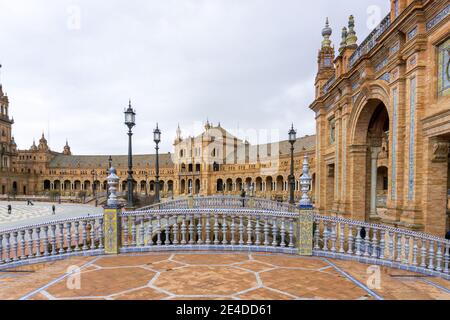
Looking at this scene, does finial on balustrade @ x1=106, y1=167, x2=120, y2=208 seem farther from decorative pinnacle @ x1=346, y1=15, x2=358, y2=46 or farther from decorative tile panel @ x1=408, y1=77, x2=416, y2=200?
decorative pinnacle @ x1=346, y1=15, x2=358, y2=46

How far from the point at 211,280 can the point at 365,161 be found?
1038cm

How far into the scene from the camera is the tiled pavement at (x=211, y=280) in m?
3.97

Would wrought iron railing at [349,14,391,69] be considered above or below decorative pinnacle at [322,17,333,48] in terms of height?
below

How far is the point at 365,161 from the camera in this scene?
11.9 metres

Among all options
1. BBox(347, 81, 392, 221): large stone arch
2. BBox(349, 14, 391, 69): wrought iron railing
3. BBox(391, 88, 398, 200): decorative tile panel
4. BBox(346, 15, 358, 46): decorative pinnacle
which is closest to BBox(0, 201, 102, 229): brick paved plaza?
BBox(347, 81, 392, 221): large stone arch

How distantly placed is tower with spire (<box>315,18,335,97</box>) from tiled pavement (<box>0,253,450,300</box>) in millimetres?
13961

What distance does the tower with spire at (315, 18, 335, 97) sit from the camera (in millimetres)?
16297

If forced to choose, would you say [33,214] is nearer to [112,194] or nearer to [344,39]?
[112,194]

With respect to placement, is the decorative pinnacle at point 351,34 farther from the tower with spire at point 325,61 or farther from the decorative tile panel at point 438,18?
the decorative tile panel at point 438,18

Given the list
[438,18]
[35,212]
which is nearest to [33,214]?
[35,212]

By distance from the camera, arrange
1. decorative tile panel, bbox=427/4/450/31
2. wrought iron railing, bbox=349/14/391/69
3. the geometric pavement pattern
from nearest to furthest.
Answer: decorative tile panel, bbox=427/4/450/31, wrought iron railing, bbox=349/14/391/69, the geometric pavement pattern

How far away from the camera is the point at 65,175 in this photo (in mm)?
73375
